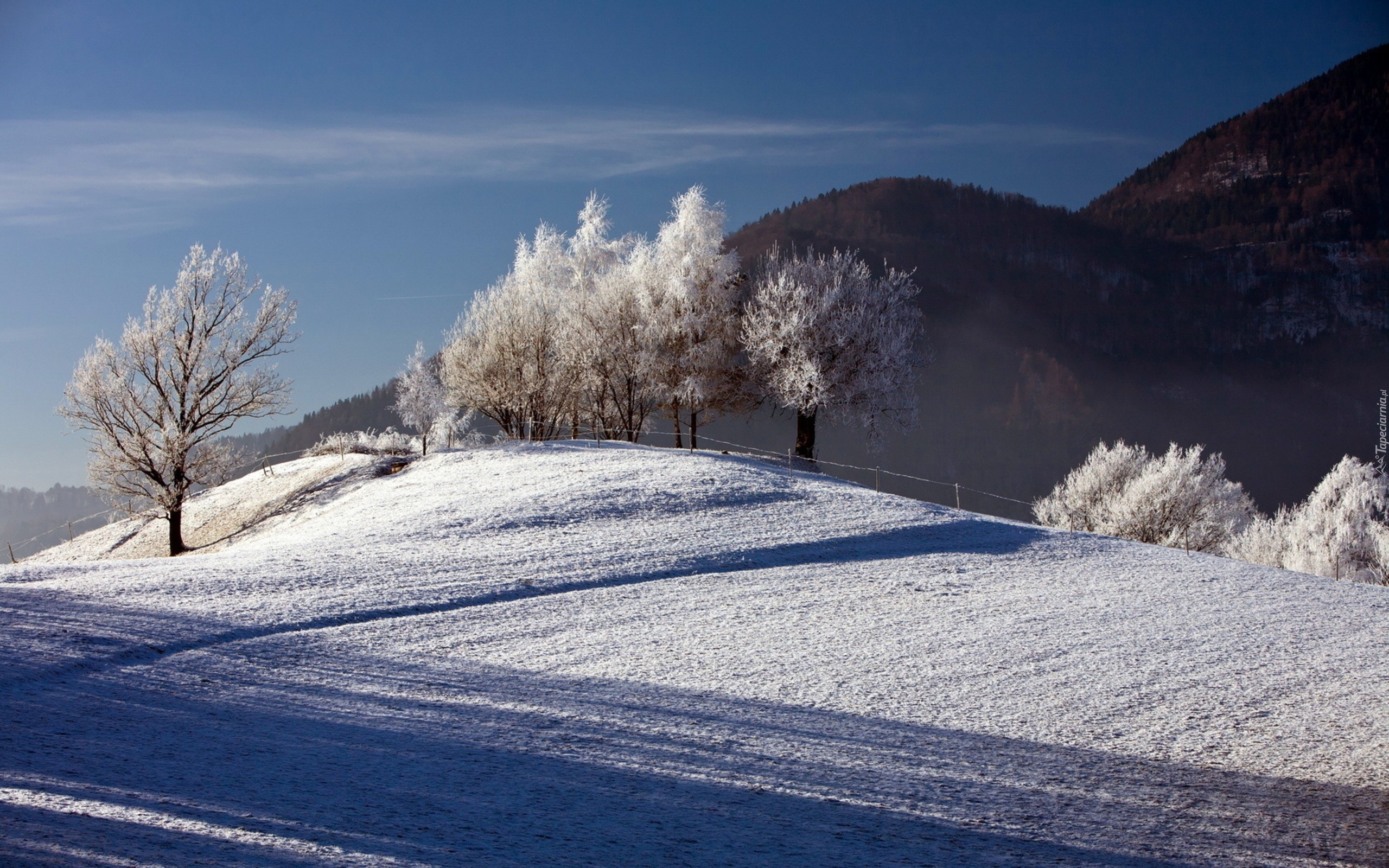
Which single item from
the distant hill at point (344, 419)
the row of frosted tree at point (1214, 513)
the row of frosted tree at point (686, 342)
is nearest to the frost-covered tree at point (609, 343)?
the row of frosted tree at point (686, 342)

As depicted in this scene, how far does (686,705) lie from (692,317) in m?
30.8

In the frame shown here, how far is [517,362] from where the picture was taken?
4422 centimetres

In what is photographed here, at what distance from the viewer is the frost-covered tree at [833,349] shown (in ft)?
Answer: 127

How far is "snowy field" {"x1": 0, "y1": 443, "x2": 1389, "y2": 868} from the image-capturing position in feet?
24.6

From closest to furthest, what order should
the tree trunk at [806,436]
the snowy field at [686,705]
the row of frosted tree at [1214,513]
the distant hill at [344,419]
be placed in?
1. the snowy field at [686,705]
2. the tree trunk at [806,436]
3. the row of frosted tree at [1214,513]
4. the distant hill at [344,419]

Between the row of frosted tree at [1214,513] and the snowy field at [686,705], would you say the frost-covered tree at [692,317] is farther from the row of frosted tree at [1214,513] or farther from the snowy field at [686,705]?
the row of frosted tree at [1214,513]

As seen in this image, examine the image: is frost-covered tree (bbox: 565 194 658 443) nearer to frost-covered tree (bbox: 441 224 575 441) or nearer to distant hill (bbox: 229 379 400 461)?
frost-covered tree (bbox: 441 224 575 441)

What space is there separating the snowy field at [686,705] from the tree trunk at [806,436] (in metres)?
18.2

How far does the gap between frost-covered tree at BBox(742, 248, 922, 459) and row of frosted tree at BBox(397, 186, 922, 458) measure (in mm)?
76

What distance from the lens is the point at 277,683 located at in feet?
37.5

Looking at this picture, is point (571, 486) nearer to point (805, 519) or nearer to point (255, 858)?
point (805, 519)

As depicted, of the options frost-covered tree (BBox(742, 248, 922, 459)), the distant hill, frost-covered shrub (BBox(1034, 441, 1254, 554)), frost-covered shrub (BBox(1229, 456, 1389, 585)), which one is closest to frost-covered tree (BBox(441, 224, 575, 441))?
frost-covered tree (BBox(742, 248, 922, 459))

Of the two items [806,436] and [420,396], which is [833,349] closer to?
[806,436]

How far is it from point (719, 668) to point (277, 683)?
6.17m
